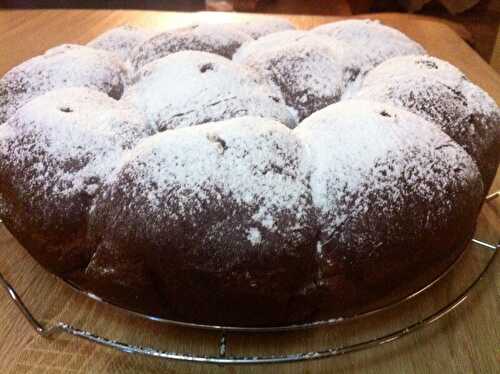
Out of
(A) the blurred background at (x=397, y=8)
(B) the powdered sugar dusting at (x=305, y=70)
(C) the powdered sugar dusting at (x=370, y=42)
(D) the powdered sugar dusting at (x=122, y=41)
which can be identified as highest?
(B) the powdered sugar dusting at (x=305, y=70)

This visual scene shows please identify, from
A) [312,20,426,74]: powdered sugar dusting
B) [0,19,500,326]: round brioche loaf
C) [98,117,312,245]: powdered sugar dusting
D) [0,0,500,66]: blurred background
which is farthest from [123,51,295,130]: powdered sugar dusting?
[0,0,500,66]: blurred background

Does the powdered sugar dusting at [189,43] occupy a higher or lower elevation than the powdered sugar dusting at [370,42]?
higher

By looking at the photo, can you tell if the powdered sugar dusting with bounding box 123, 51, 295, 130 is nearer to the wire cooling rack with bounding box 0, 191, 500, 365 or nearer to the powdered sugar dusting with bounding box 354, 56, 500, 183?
the powdered sugar dusting with bounding box 354, 56, 500, 183

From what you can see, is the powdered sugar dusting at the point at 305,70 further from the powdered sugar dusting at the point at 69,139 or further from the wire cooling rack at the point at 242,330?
the wire cooling rack at the point at 242,330

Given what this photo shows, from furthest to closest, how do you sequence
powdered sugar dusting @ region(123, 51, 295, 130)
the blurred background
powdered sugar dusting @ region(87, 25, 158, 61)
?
the blurred background < powdered sugar dusting @ region(87, 25, 158, 61) < powdered sugar dusting @ region(123, 51, 295, 130)

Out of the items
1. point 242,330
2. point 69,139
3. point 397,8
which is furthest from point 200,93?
point 397,8

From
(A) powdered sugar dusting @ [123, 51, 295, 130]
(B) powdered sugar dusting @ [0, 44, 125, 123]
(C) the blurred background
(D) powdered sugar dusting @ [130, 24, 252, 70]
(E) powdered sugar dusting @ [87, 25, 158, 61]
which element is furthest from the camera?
(C) the blurred background

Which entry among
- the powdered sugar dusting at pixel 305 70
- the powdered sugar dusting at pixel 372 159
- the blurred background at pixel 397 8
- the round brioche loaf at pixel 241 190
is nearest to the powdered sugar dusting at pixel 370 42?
the powdered sugar dusting at pixel 305 70
